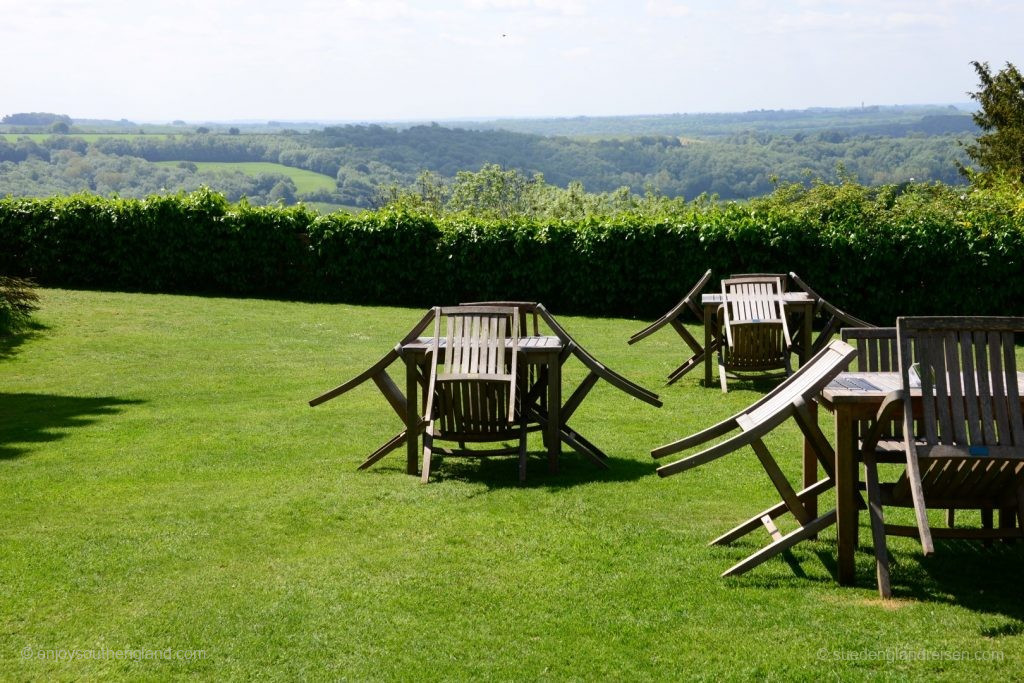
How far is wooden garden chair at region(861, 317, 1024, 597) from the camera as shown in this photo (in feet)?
17.0

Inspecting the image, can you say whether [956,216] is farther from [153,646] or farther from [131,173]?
[131,173]

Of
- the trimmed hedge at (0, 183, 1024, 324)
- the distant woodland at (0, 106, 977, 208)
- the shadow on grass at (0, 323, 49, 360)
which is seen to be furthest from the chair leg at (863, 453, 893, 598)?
the distant woodland at (0, 106, 977, 208)

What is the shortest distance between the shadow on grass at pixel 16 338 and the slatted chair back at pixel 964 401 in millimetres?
12622

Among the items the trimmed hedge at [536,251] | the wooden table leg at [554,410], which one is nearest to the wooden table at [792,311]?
the wooden table leg at [554,410]

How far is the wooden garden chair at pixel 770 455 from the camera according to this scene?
5.43 meters

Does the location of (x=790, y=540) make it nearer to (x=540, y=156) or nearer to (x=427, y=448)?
(x=427, y=448)

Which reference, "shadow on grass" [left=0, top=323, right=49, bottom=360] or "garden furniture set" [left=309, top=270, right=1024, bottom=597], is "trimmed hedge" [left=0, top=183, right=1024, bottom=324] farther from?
"garden furniture set" [left=309, top=270, right=1024, bottom=597]

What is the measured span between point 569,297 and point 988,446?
47.5 ft

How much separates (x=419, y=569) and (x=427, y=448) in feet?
7.33

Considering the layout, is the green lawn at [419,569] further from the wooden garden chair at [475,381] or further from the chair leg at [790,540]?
the wooden garden chair at [475,381]

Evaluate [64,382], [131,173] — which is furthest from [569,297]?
[131,173]

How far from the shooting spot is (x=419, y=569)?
6.00m

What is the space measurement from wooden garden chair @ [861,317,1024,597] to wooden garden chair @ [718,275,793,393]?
6.60m

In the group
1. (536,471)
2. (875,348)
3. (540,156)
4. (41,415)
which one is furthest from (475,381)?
(540,156)
